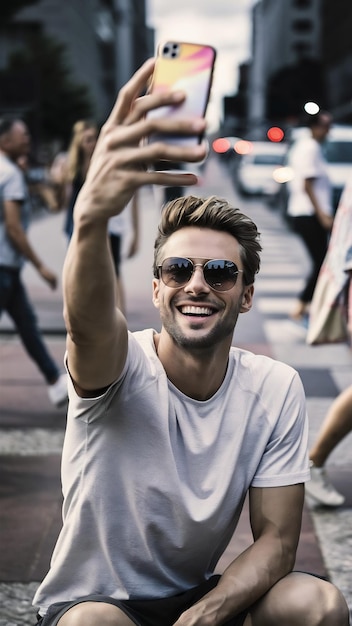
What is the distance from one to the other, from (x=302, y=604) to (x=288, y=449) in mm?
381

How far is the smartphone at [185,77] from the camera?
193 cm

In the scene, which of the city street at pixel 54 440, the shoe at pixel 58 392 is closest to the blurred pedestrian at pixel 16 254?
the shoe at pixel 58 392

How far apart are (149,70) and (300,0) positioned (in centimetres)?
17946

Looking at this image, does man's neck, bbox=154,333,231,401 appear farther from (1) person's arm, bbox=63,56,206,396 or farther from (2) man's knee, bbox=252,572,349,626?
(2) man's knee, bbox=252,572,349,626

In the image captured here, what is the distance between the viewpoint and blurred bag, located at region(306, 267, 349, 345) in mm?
4898

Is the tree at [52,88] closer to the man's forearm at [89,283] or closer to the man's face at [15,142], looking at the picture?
the man's face at [15,142]

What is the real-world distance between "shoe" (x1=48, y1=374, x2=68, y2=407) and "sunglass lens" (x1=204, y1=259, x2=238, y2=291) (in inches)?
168

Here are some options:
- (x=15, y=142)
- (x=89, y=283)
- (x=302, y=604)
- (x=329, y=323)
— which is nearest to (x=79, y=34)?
(x=15, y=142)

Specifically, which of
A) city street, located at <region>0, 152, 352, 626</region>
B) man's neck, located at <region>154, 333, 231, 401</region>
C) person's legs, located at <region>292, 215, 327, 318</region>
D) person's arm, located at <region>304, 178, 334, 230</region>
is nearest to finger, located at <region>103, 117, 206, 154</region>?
man's neck, located at <region>154, 333, 231, 401</region>

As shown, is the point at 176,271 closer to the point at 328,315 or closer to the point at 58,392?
the point at 328,315

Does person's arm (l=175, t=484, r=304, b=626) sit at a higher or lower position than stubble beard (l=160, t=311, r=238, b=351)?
lower

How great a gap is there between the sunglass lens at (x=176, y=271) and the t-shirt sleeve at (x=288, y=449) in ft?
1.37

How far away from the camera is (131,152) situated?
1.90 metres

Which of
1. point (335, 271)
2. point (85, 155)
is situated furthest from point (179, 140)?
point (85, 155)
